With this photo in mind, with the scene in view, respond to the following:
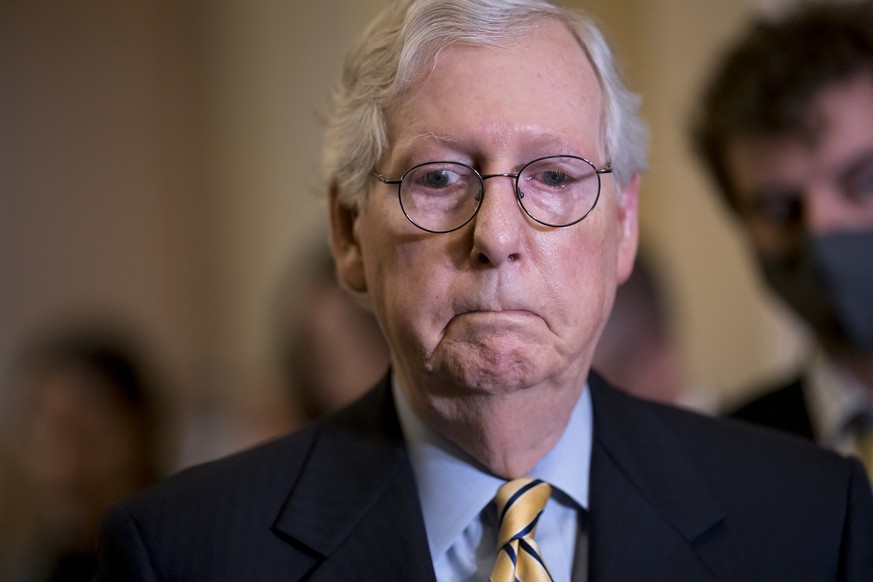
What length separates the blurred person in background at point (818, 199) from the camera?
2.62 metres

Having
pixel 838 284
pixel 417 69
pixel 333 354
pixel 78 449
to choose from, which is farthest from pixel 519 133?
pixel 78 449

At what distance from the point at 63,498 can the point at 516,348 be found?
2.51 m

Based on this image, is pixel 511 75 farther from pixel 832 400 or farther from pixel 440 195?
pixel 832 400

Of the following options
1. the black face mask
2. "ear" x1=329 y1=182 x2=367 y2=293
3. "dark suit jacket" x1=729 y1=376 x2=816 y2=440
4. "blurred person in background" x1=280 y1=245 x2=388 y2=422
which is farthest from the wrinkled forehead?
"blurred person in background" x1=280 y1=245 x2=388 y2=422

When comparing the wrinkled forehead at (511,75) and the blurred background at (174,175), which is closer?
the wrinkled forehead at (511,75)

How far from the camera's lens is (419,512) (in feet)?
5.86

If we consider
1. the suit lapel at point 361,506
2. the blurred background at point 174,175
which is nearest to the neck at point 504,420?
the suit lapel at point 361,506

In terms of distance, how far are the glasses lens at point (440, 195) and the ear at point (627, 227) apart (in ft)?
1.20

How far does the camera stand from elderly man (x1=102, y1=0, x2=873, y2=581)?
65.9 inches

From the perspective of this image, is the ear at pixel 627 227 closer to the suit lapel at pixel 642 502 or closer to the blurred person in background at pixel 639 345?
the suit lapel at pixel 642 502

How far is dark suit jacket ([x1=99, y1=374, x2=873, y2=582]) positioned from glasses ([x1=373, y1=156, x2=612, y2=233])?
0.41 m

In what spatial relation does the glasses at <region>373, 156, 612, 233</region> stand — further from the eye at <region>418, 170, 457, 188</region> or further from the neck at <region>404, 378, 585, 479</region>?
the neck at <region>404, 378, 585, 479</region>

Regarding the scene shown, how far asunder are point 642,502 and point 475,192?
64 cm

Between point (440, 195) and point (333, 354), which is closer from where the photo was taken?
point (440, 195)
